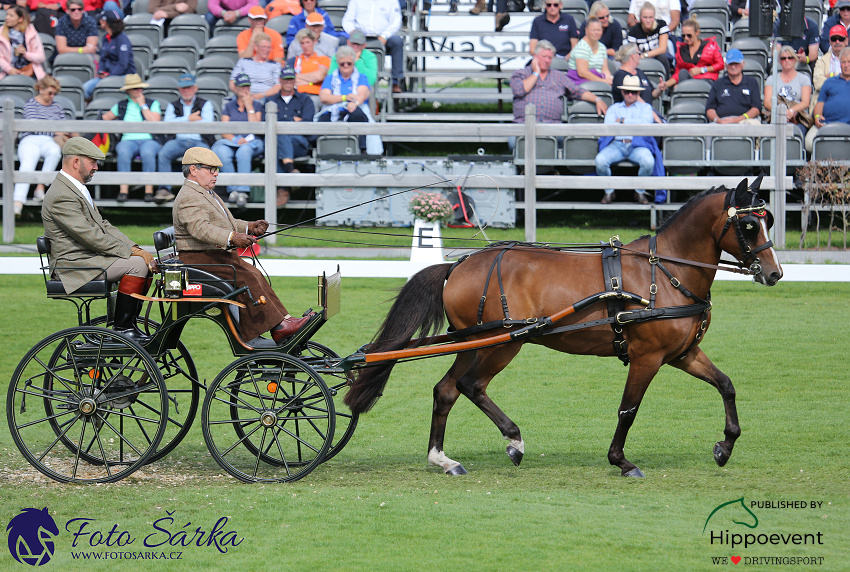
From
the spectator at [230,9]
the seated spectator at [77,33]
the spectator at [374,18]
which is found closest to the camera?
the spectator at [374,18]

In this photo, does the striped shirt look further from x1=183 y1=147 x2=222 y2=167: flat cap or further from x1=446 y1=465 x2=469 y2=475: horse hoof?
x1=446 y1=465 x2=469 y2=475: horse hoof

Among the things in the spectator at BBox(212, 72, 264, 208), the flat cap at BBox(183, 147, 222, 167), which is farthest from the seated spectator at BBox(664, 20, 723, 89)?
the flat cap at BBox(183, 147, 222, 167)

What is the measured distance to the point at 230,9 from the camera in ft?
59.4

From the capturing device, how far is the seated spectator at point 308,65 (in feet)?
52.1

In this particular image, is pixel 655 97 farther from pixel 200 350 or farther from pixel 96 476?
pixel 96 476

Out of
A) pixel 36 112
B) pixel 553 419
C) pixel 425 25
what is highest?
pixel 425 25

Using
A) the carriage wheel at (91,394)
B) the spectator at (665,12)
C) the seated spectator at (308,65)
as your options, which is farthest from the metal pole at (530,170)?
the carriage wheel at (91,394)

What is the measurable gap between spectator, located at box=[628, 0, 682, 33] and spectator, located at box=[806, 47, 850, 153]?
3178 millimetres

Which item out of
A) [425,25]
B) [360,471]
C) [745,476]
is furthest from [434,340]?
[425,25]

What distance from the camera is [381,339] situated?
691 centimetres

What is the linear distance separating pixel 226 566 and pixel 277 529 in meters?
0.51

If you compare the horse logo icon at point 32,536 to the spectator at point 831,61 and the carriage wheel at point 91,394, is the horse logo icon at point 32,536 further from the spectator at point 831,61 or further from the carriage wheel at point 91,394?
the spectator at point 831,61

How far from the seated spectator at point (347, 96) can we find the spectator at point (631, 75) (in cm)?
375

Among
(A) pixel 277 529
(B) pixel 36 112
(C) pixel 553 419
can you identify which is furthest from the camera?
(B) pixel 36 112
